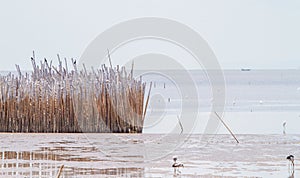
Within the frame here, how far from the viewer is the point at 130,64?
15195 millimetres

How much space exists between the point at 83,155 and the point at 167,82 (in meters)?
24.0

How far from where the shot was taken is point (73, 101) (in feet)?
45.7

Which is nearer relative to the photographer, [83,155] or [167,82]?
[83,155]

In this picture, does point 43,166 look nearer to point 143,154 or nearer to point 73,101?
point 143,154

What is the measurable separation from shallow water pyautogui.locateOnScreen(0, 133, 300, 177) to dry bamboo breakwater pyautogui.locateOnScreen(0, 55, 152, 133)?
0.53 m

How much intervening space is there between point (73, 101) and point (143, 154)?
3.97 metres

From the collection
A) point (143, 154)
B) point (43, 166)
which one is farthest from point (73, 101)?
point (43, 166)

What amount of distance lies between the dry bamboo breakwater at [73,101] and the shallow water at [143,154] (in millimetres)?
529

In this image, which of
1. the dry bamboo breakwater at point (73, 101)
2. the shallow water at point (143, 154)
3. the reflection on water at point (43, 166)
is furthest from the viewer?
the dry bamboo breakwater at point (73, 101)

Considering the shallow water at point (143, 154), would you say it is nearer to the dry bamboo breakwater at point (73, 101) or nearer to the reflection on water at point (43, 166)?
the reflection on water at point (43, 166)

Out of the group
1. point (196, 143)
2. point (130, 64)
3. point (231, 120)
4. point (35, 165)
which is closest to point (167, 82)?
point (231, 120)

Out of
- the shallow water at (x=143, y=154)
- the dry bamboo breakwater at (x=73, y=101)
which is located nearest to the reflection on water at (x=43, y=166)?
the shallow water at (x=143, y=154)

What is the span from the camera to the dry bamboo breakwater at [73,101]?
13.9 meters

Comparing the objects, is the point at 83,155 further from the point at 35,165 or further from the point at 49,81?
the point at 49,81
